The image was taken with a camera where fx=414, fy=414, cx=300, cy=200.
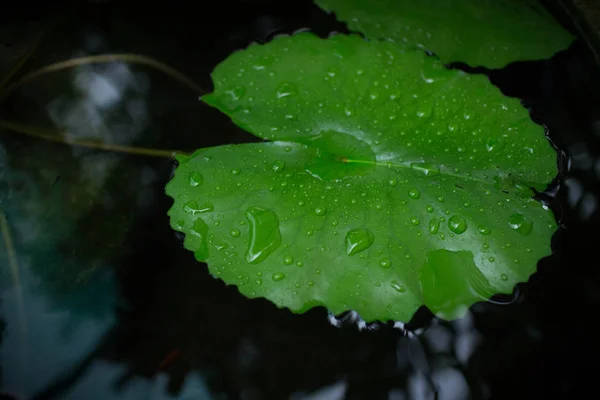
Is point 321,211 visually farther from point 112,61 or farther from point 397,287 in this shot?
point 112,61

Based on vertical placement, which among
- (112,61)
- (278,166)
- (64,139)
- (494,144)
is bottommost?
(64,139)

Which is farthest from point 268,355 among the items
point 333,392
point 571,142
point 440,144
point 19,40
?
point 19,40

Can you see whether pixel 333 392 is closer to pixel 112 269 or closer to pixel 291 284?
pixel 291 284

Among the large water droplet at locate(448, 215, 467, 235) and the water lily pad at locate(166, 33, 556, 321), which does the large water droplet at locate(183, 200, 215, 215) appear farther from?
the large water droplet at locate(448, 215, 467, 235)

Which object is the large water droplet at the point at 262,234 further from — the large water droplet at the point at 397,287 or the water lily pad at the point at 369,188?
the large water droplet at the point at 397,287

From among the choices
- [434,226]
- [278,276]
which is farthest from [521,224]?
[278,276]
